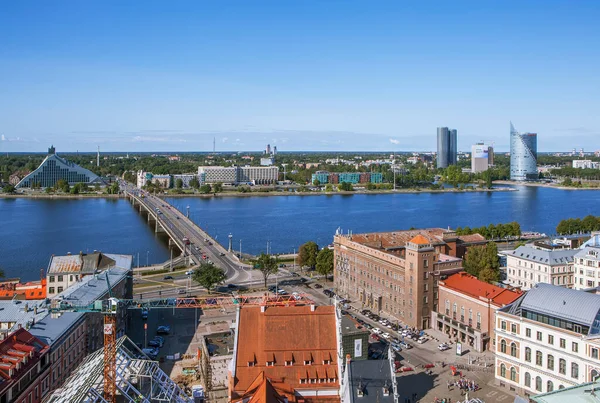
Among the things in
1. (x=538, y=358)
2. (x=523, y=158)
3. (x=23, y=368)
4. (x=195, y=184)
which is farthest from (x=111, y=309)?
(x=523, y=158)

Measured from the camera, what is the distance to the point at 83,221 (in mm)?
63875

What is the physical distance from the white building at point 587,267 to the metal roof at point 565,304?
1208cm

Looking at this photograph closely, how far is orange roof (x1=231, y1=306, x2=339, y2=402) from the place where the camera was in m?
15.4

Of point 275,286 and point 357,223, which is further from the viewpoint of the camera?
point 357,223

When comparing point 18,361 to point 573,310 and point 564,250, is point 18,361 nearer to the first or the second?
point 573,310

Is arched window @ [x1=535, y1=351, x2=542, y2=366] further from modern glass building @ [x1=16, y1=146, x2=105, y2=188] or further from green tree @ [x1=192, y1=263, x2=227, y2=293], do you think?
modern glass building @ [x1=16, y1=146, x2=105, y2=188]

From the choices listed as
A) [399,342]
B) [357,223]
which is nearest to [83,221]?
[357,223]

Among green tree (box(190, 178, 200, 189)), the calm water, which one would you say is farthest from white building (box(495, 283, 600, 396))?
green tree (box(190, 178, 200, 189))

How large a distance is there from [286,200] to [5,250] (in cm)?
5085

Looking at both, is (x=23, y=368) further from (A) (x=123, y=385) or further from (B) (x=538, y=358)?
(B) (x=538, y=358)

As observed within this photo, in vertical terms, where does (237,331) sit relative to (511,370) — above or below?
above

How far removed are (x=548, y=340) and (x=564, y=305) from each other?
3.77 feet

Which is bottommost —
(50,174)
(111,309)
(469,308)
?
(469,308)

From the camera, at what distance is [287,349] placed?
1586 centimetres
